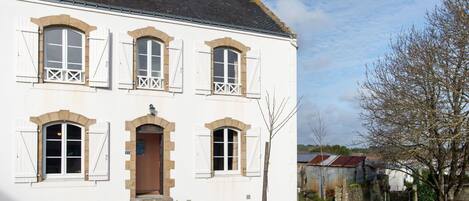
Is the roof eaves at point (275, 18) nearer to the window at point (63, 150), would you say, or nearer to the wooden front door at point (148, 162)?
the wooden front door at point (148, 162)

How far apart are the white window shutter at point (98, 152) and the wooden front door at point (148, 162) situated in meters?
1.89

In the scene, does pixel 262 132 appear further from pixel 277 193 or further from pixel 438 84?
pixel 438 84

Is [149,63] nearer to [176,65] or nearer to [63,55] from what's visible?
[176,65]

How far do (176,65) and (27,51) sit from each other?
4212 millimetres

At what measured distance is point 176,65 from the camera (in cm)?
1462

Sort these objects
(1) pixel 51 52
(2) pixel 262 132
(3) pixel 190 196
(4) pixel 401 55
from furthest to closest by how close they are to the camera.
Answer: (4) pixel 401 55 < (2) pixel 262 132 < (3) pixel 190 196 < (1) pixel 51 52

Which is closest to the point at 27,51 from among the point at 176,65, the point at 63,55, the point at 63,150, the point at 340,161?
the point at 63,55

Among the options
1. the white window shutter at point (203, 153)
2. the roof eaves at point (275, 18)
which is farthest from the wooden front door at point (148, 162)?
the roof eaves at point (275, 18)

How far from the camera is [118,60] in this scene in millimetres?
13797

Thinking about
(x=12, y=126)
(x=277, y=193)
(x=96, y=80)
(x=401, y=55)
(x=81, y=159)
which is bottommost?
(x=277, y=193)

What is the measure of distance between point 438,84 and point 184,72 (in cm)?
807

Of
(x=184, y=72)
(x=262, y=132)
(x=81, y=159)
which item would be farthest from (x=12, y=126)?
(x=262, y=132)

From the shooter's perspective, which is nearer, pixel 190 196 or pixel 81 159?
pixel 81 159

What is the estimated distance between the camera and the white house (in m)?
12.4
